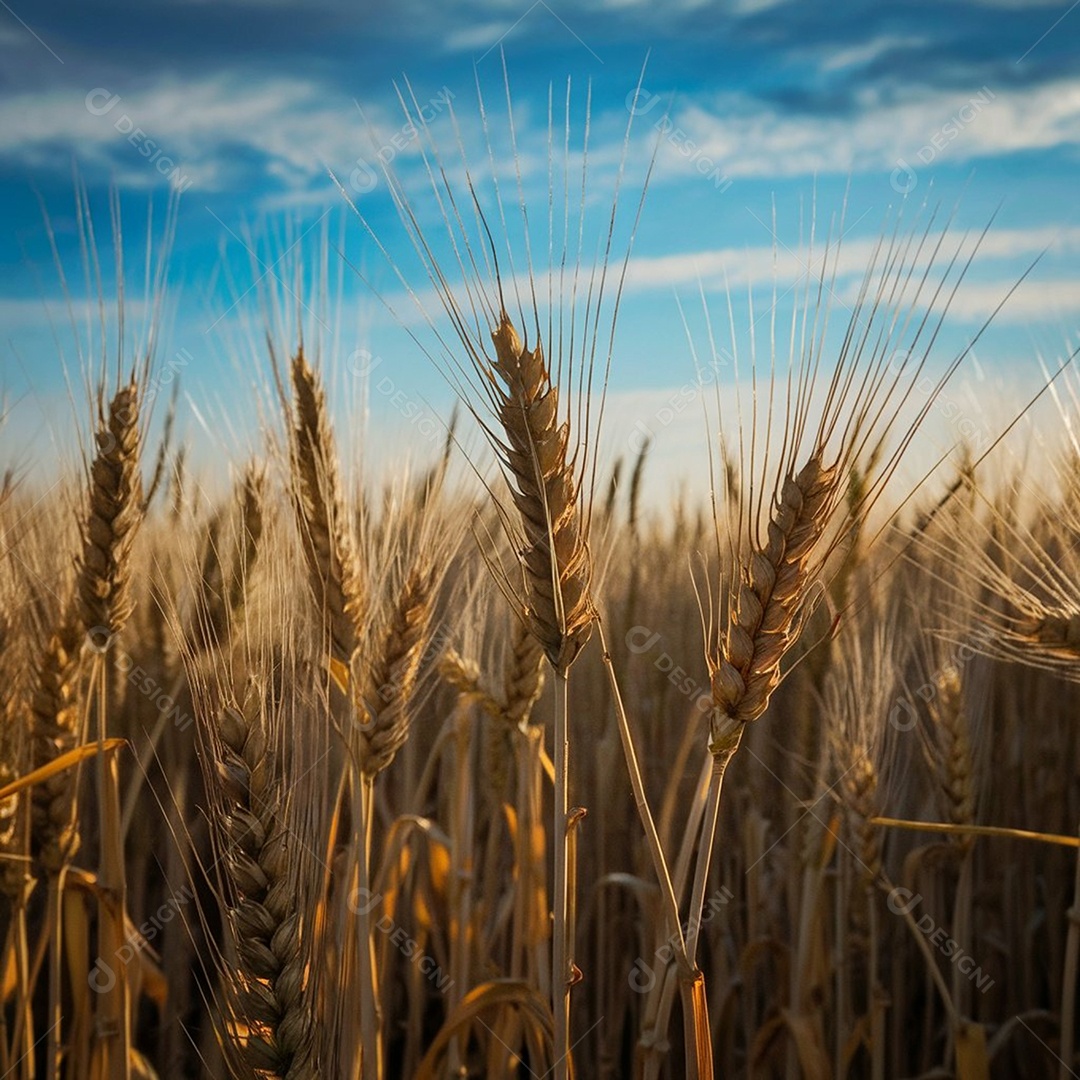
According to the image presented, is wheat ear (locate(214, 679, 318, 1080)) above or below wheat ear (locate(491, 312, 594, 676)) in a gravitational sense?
below

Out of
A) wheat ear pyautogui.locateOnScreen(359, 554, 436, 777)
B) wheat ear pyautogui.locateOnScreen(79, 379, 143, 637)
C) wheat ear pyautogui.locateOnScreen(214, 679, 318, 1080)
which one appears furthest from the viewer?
wheat ear pyautogui.locateOnScreen(79, 379, 143, 637)

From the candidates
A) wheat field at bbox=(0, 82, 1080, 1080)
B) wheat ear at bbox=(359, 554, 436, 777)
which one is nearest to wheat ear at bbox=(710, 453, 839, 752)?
wheat field at bbox=(0, 82, 1080, 1080)

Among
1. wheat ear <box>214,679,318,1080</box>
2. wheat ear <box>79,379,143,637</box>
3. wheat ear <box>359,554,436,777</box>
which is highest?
wheat ear <box>79,379,143,637</box>

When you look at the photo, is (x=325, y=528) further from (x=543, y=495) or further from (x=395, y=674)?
(x=543, y=495)

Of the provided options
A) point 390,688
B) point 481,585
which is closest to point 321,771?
point 390,688

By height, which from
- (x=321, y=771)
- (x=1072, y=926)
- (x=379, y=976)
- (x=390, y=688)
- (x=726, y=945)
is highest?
(x=390, y=688)

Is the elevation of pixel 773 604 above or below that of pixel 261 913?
above

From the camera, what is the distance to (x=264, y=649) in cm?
138

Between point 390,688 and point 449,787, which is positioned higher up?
point 390,688

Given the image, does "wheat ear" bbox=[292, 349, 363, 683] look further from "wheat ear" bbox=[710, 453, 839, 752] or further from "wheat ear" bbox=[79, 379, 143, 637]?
"wheat ear" bbox=[710, 453, 839, 752]

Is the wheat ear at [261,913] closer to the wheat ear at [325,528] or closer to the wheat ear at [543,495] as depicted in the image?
the wheat ear at [325,528]

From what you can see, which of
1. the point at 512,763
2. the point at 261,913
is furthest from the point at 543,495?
the point at 512,763

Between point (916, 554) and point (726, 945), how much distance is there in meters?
1.81

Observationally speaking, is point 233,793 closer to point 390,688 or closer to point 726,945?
point 390,688
